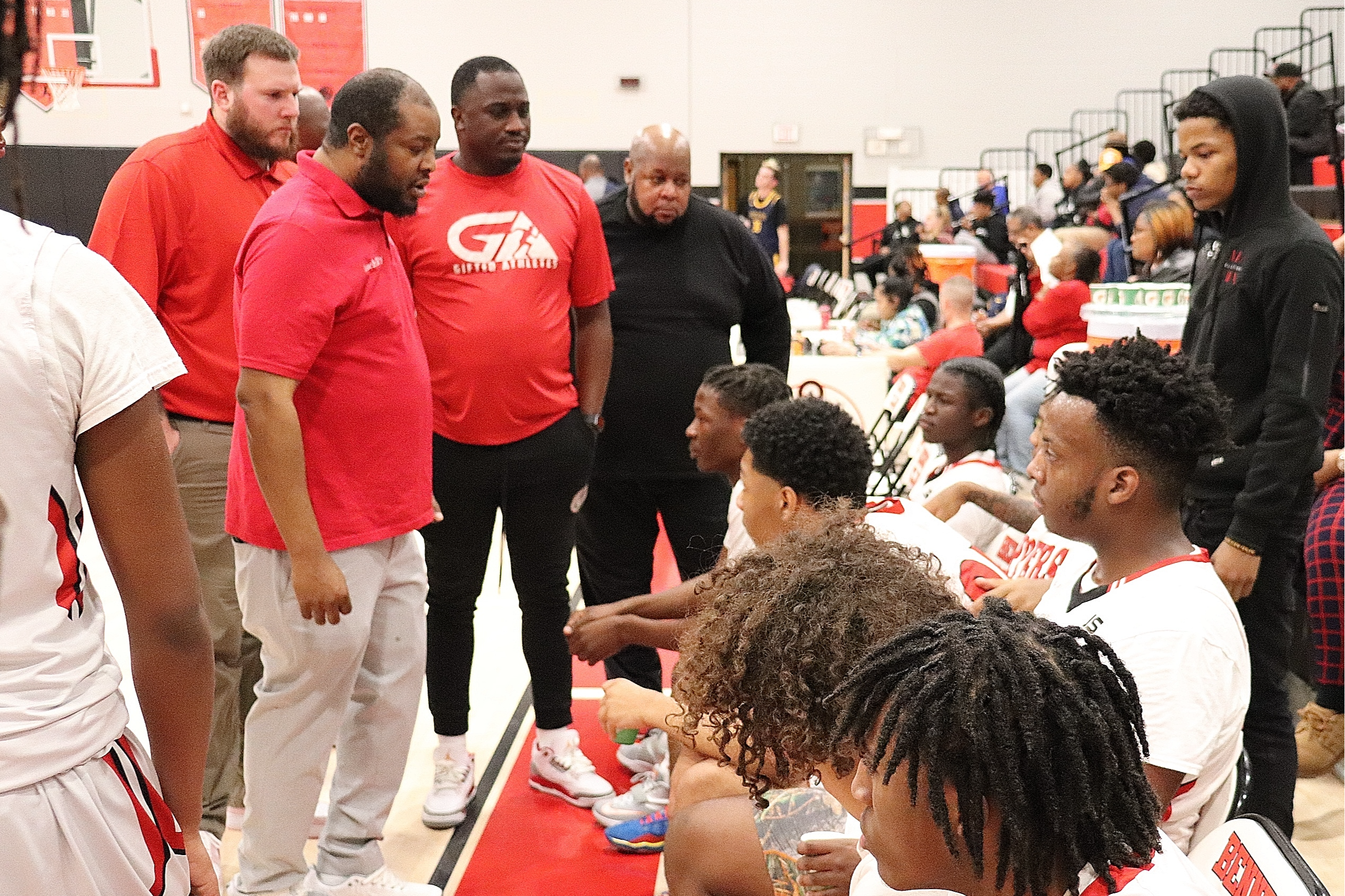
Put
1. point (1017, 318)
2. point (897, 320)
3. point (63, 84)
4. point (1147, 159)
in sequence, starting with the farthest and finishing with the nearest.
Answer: point (63, 84) → point (1147, 159) → point (897, 320) → point (1017, 318)

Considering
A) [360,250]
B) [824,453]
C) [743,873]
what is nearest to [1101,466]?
[824,453]

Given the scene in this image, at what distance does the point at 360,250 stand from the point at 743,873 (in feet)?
4.50

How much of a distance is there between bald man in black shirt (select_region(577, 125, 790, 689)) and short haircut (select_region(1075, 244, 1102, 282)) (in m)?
3.27

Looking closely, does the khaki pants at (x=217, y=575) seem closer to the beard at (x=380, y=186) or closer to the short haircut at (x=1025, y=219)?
the beard at (x=380, y=186)

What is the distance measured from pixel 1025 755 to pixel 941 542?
145 cm

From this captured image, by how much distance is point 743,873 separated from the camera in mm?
1787

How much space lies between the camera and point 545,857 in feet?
9.49

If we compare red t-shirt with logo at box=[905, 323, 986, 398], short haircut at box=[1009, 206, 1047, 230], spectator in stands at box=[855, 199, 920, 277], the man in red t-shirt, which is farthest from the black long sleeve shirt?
spectator in stands at box=[855, 199, 920, 277]

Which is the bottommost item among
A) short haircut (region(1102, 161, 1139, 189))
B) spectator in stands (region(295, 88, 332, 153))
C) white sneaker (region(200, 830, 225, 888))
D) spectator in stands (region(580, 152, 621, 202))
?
white sneaker (region(200, 830, 225, 888))

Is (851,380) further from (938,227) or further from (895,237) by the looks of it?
(895,237)

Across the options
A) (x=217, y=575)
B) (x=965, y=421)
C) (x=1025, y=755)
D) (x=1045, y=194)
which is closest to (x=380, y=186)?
(x=217, y=575)

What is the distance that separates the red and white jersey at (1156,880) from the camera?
44.7 inches

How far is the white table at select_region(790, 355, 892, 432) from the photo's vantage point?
5652 millimetres

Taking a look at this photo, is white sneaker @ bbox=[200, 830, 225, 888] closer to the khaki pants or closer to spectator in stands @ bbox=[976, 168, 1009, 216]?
the khaki pants
